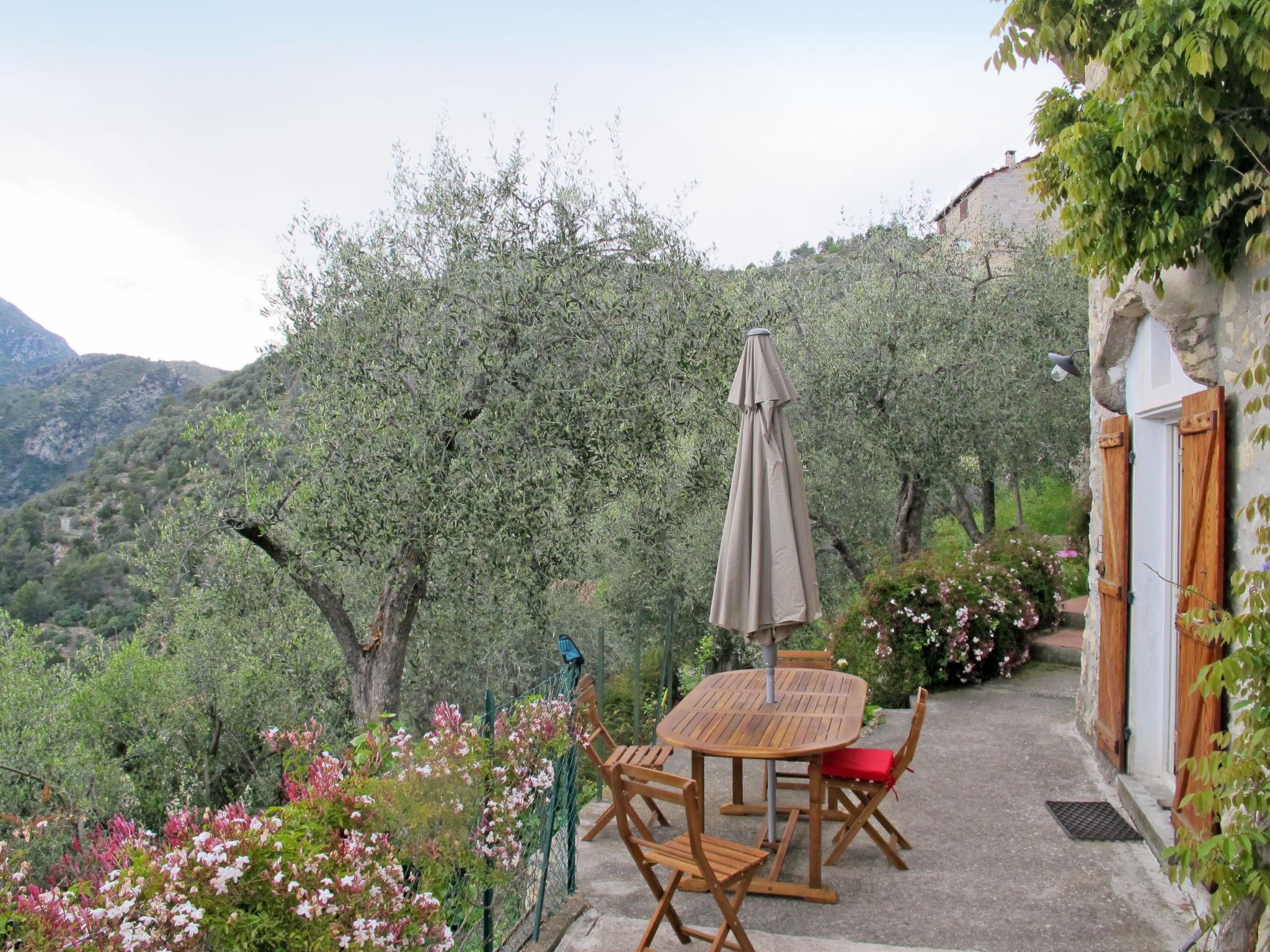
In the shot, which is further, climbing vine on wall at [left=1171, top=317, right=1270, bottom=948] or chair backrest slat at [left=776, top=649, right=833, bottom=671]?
chair backrest slat at [left=776, top=649, right=833, bottom=671]

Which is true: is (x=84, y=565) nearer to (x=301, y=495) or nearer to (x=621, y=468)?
(x=301, y=495)

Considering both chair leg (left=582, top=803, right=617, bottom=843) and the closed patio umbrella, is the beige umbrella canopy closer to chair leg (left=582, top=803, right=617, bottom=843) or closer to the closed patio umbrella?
the closed patio umbrella

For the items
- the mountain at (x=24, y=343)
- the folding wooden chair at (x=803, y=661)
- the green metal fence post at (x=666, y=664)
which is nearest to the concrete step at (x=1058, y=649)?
the folding wooden chair at (x=803, y=661)

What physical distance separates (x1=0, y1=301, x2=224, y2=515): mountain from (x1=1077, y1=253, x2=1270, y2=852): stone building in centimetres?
2476

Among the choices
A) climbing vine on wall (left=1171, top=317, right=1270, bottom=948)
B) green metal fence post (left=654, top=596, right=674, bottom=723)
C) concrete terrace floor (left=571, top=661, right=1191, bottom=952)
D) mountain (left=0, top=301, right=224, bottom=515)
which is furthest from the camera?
mountain (left=0, top=301, right=224, bottom=515)

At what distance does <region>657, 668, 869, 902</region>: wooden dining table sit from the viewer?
3.87 m

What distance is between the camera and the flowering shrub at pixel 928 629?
764 centimetres

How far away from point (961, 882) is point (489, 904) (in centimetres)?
240

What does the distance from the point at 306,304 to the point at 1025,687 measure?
7324mm

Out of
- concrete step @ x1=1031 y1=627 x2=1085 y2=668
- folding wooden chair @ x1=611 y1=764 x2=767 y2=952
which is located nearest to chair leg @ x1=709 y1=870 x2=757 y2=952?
folding wooden chair @ x1=611 y1=764 x2=767 y2=952

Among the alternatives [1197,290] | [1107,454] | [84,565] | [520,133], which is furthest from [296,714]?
[84,565]

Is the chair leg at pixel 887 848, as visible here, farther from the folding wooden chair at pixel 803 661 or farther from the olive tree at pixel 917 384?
the olive tree at pixel 917 384

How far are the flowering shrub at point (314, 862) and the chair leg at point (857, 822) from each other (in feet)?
5.76

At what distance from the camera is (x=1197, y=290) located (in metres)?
3.49
